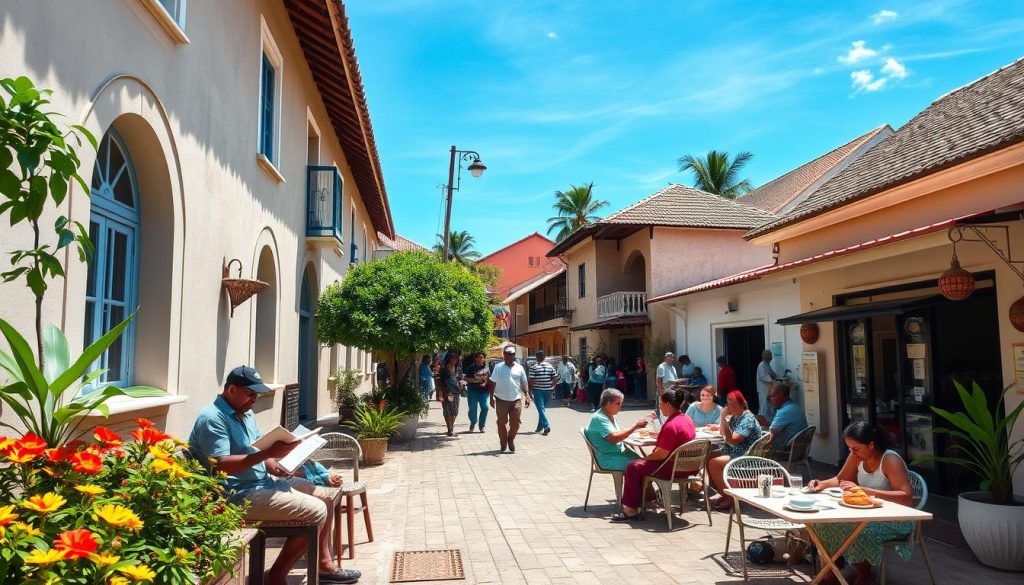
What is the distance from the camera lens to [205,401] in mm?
6750

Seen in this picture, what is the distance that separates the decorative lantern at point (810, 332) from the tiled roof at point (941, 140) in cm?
160

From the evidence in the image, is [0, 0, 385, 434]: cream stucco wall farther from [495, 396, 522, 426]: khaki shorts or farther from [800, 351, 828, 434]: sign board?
[800, 351, 828, 434]: sign board

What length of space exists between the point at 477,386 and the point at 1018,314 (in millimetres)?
8998

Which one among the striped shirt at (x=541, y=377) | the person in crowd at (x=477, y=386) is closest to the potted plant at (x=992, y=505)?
the person in crowd at (x=477, y=386)

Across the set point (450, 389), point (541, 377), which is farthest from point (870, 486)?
point (450, 389)

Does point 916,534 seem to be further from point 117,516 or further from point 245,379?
point 117,516

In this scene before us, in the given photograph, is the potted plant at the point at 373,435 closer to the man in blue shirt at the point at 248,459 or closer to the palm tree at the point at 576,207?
the man in blue shirt at the point at 248,459

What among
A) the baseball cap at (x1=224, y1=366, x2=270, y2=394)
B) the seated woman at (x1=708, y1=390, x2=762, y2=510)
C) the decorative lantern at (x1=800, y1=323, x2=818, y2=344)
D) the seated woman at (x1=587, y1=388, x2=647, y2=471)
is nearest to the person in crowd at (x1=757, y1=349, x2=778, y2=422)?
the decorative lantern at (x1=800, y1=323, x2=818, y2=344)

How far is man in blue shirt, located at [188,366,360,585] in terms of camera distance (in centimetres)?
405

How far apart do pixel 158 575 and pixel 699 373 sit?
15.4m

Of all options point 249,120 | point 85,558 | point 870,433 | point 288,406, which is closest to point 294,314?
point 288,406

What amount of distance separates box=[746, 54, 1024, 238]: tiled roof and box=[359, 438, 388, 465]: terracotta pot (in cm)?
695

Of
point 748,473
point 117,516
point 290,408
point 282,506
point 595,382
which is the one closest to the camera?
point 117,516

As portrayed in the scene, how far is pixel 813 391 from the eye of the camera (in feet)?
34.0
